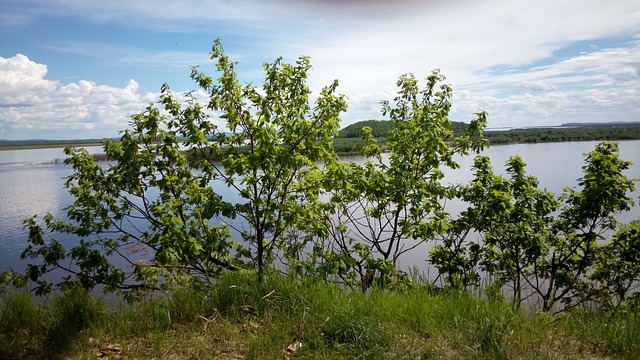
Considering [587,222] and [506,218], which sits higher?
[506,218]

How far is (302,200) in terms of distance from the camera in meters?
6.54

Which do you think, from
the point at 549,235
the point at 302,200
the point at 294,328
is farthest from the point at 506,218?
the point at 294,328

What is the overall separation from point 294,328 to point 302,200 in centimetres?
291

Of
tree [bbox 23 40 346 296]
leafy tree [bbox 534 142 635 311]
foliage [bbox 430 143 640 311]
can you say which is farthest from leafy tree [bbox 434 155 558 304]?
tree [bbox 23 40 346 296]

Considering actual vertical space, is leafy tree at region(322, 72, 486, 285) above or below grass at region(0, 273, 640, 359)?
above

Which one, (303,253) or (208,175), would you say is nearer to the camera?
(208,175)

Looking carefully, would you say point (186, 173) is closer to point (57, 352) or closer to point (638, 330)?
point (57, 352)

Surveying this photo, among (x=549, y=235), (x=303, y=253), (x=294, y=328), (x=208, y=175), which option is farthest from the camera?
(x=549, y=235)

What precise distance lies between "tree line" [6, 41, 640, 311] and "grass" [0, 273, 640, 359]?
1.72ft

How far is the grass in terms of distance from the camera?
3525mm

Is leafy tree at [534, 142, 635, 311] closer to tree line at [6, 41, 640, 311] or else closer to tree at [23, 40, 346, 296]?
tree line at [6, 41, 640, 311]

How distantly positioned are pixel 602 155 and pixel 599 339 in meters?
4.54

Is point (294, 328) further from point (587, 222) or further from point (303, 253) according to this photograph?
point (587, 222)

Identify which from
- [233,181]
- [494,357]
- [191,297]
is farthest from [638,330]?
[233,181]
